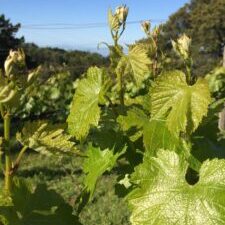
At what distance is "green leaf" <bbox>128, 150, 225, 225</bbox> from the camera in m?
1.13

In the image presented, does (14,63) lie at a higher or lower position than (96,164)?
higher

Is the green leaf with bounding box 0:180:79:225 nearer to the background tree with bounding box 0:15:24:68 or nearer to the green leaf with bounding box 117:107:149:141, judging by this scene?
the green leaf with bounding box 117:107:149:141

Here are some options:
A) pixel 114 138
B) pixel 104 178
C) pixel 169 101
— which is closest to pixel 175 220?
pixel 169 101

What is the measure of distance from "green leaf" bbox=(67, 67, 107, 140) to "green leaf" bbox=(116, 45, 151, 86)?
68mm

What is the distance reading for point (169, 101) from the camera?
3.99 ft

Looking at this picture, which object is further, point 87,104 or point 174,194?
point 87,104

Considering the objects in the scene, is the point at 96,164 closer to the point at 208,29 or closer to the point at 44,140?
the point at 44,140

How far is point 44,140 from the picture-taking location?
1.09 m

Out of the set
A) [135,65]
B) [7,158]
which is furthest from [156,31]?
[7,158]

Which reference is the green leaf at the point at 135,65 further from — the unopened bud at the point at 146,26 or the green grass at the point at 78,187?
the green grass at the point at 78,187

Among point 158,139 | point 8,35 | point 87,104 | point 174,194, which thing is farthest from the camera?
point 8,35

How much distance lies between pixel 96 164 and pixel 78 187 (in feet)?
14.6

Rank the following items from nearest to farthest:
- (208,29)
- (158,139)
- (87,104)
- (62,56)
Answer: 1. (158,139)
2. (87,104)
3. (62,56)
4. (208,29)

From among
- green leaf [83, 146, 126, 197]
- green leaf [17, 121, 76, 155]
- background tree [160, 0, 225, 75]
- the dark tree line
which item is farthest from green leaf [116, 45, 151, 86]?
background tree [160, 0, 225, 75]
